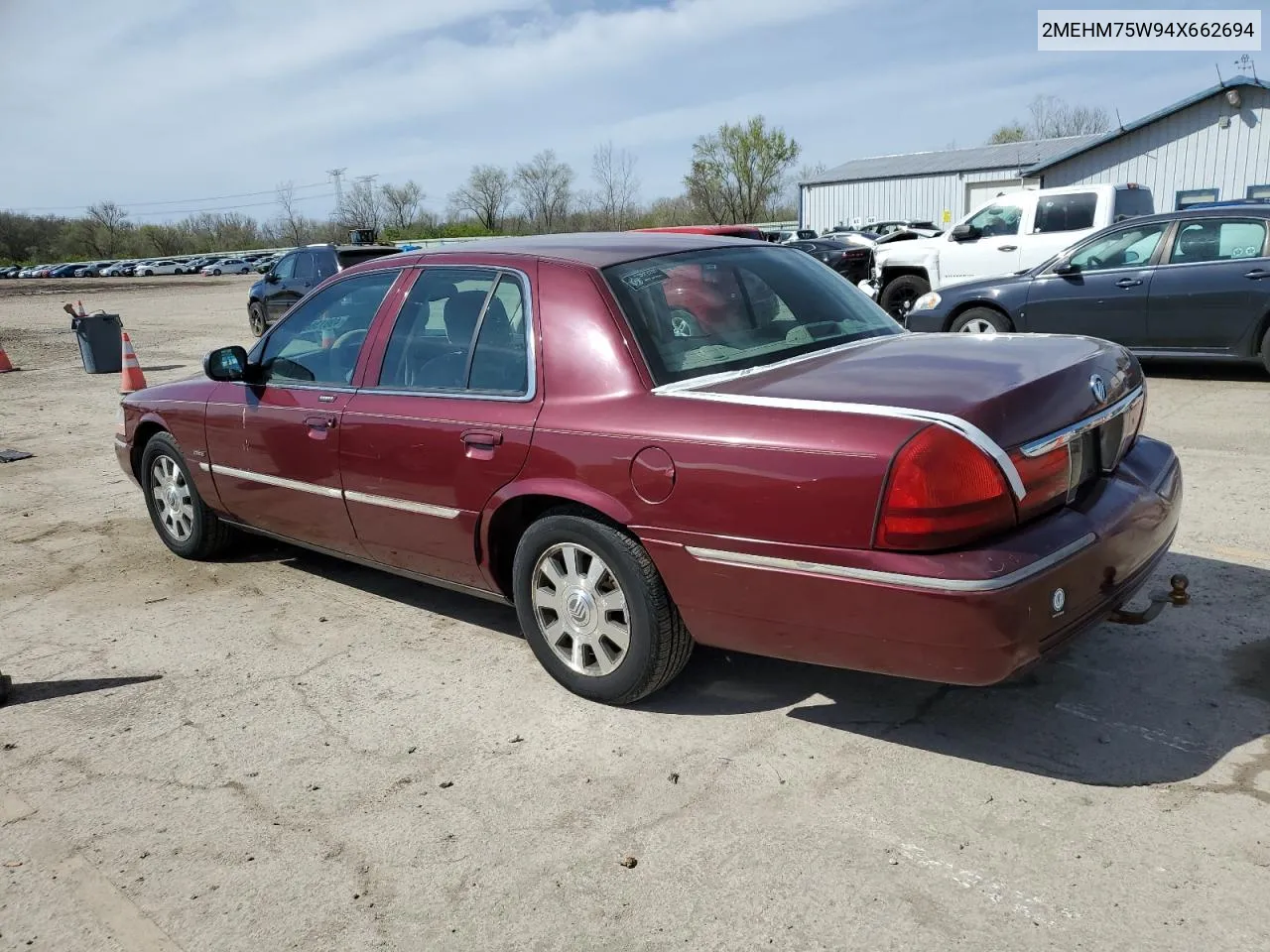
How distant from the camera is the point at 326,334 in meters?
4.78

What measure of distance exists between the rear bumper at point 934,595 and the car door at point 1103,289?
22.6 feet

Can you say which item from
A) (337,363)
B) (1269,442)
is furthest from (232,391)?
(1269,442)

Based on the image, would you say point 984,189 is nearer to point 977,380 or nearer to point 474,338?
point 474,338

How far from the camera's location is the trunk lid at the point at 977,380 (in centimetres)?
301

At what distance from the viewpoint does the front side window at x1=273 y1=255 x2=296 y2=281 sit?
18156mm

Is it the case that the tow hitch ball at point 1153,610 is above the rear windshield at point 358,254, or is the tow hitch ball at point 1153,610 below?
below

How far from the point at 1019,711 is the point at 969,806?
0.64m

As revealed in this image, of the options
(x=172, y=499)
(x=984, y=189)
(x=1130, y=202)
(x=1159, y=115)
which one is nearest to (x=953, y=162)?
(x=984, y=189)

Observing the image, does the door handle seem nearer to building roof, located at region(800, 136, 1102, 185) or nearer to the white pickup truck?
the white pickup truck

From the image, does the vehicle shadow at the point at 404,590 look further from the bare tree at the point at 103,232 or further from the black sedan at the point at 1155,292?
the bare tree at the point at 103,232

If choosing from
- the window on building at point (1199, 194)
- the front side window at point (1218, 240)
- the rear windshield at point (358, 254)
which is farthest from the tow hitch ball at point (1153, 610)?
the window on building at point (1199, 194)

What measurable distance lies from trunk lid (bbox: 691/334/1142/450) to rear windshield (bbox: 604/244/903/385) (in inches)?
6.1

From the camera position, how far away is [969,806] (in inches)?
118

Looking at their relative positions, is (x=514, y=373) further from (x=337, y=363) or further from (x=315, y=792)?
(x=315, y=792)
